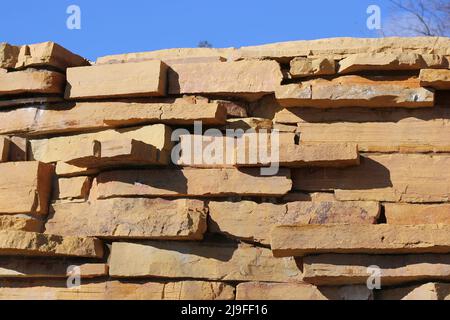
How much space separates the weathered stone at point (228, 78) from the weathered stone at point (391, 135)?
1.65ft

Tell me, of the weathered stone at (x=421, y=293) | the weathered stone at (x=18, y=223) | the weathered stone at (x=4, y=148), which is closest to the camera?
the weathered stone at (x=421, y=293)

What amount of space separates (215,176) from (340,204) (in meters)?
0.85

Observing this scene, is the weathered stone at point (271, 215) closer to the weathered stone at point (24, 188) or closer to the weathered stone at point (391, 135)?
the weathered stone at point (391, 135)

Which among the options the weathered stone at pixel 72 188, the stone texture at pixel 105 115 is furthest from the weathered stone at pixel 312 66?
the weathered stone at pixel 72 188

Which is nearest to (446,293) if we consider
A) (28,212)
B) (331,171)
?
(331,171)

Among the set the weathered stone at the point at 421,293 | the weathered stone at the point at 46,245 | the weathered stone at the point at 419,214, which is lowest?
the weathered stone at the point at 421,293

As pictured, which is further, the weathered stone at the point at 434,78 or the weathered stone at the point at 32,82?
the weathered stone at the point at 32,82

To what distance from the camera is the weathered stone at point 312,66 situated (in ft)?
17.2

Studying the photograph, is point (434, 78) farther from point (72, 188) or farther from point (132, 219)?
point (72, 188)

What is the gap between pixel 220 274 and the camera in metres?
5.03

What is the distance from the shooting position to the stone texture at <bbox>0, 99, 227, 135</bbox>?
5.26 metres

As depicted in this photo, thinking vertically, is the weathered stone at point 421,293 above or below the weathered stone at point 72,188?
below

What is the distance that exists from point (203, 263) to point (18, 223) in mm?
1331

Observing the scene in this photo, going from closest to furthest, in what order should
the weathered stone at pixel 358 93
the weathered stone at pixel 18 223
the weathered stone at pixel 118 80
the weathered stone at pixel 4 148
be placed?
the weathered stone at pixel 358 93
the weathered stone at pixel 18 223
the weathered stone at pixel 118 80
the weathered stone at pixel 4 148
